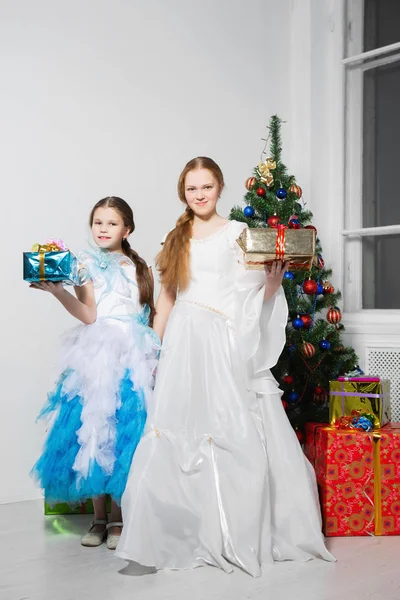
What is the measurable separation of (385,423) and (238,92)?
2.11 m

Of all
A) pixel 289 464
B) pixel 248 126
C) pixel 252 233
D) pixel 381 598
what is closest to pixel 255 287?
pixel 252 233

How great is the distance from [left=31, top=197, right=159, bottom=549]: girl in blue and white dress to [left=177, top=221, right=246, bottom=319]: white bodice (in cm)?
26

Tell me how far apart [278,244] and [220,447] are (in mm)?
705

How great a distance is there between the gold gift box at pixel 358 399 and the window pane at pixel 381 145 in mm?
1087

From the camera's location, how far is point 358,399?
2.83 metres

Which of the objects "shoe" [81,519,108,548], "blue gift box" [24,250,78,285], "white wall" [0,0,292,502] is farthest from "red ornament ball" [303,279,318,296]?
"shoe" [81,519,108,548]

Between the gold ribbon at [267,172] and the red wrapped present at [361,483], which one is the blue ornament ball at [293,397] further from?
the gold ribbon at [267,172]

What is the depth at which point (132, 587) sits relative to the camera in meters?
2.07

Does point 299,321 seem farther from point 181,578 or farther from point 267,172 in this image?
point 181,578

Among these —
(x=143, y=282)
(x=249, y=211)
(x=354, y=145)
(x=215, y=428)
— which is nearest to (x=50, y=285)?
(x=143, y=282)

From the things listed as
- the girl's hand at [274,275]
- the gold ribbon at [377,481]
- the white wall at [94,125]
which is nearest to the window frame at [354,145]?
the white wall at [94,125]

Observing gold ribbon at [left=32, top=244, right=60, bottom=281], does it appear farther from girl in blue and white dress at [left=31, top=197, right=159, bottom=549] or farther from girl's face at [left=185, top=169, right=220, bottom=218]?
girl's face at [left=185, top=169, right=220, bottom=218]

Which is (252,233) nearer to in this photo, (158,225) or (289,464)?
(289,464)

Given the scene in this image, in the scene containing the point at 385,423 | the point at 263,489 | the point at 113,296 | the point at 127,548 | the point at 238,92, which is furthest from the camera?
the point at 238,92
